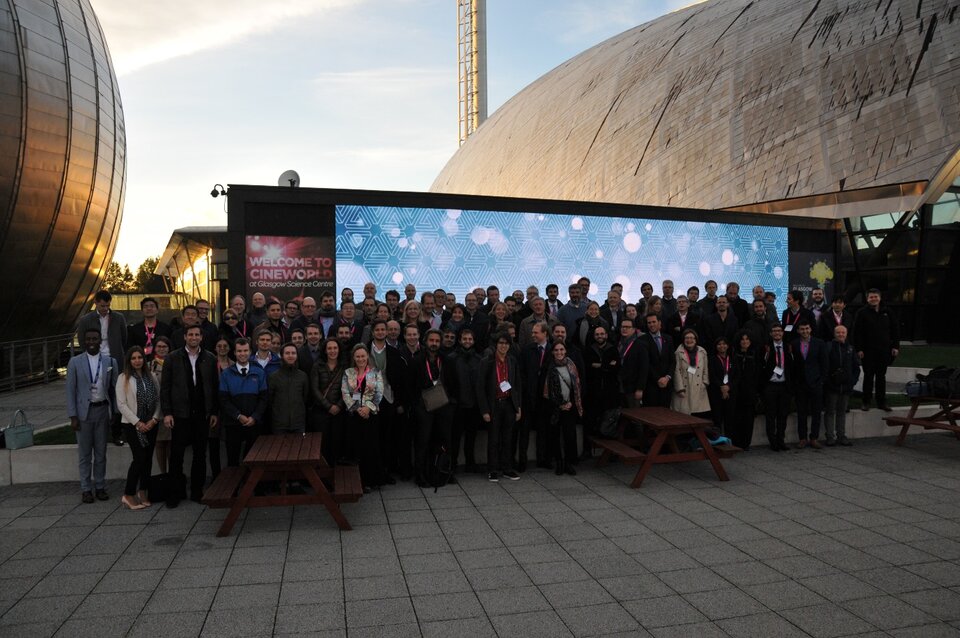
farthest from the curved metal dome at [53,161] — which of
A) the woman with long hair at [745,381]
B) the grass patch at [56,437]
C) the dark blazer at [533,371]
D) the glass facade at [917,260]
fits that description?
the glass facade at [917,260]

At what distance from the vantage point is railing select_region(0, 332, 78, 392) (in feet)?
41.5

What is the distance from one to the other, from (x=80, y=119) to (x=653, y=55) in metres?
23.1

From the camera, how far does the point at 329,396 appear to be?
6117 mm

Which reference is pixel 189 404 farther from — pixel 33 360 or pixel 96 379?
pixel 33 360

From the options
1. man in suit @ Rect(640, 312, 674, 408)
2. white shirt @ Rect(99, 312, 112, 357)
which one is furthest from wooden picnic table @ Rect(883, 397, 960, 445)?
white shirt @ Rect(99, 312, 112, 357)

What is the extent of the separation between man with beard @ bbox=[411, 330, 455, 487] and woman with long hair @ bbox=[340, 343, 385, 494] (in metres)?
0.45

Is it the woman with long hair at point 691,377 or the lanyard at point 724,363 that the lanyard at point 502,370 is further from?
the lanyard at point 724,363

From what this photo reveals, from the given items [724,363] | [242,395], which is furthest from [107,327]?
[724,363]

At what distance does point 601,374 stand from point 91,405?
5494 mm

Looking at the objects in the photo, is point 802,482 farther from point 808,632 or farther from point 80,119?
point 80,119

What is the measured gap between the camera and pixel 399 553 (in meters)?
4.52

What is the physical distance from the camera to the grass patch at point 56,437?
720 cm

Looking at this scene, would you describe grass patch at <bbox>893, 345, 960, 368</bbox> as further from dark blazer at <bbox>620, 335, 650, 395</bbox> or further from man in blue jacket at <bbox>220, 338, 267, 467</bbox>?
man in blue jacket at <bbox>220, 338, 267, 467</bbox>

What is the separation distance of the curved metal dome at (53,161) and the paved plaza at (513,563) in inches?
338
